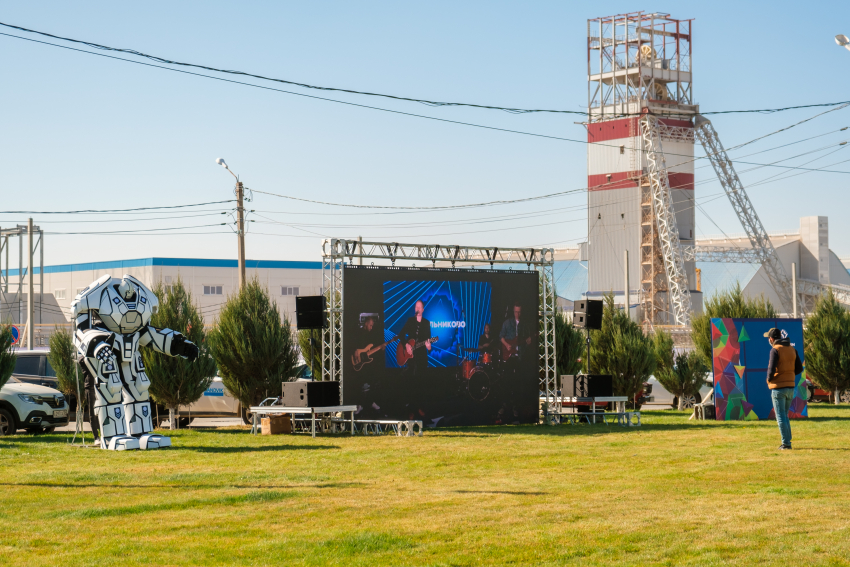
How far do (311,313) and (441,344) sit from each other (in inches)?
96.3

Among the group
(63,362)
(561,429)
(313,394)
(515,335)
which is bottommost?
(561,429)

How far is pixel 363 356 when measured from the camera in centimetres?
1614

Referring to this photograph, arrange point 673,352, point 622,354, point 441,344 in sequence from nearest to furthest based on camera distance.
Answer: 1. point 441,344
2. point 622,354
3. point 673,352

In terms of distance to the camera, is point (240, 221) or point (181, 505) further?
point (240, 221)

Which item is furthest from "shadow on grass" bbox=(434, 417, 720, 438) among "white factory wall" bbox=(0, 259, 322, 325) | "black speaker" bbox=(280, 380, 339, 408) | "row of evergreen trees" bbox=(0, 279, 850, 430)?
"white factory wall" bbox=(0, 259, 322, 325)

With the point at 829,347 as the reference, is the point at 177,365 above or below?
below

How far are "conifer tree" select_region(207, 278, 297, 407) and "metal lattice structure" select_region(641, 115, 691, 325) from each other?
35970 mm

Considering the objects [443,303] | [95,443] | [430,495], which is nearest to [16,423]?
[95,443]

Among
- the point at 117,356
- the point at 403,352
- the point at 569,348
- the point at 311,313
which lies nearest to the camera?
the point at 117,356

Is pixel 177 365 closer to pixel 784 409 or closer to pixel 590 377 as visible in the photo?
pixel 590 377

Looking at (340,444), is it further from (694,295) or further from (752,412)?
(694,295)

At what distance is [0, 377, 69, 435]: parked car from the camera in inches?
632

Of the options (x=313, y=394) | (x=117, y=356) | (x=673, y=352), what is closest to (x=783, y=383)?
(x=313, y=394)

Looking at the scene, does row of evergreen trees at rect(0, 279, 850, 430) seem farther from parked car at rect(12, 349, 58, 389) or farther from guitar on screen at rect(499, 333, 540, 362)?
guitar on screen at rect(499, 333, 540, 362)
